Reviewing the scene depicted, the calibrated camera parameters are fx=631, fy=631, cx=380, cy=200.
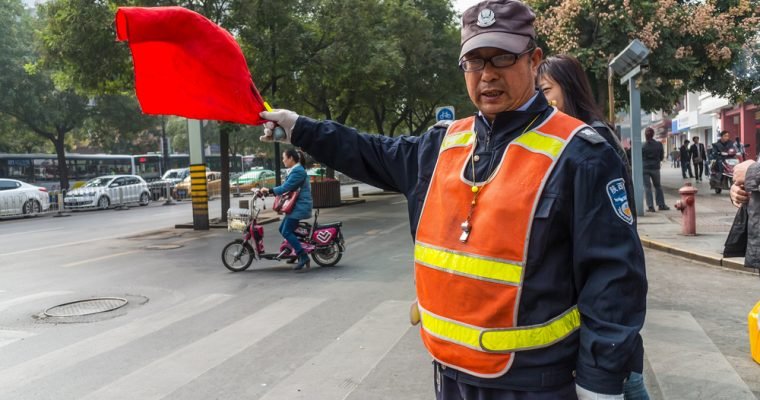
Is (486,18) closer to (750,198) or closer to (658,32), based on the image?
(750,198)

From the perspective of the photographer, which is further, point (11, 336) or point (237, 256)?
point (237, 256)

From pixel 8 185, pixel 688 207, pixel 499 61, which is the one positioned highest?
pixel 499 61

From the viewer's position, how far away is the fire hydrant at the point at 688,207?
10.4 meters

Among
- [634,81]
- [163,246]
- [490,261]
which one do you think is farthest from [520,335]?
[634,81]

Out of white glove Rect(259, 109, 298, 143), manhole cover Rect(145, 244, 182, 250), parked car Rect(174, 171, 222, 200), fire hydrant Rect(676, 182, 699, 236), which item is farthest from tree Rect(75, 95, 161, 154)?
white glove Rect(259, 109, 298, 143)

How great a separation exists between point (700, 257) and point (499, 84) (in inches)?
326

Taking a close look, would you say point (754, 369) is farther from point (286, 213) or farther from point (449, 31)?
point (449, 31)

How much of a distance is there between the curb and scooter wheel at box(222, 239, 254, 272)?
636cm

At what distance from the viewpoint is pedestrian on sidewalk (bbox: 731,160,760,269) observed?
3.11 m

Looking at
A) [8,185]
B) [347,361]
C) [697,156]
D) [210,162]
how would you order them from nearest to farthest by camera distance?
[347,361], [8,185], [697,156], [210,162]

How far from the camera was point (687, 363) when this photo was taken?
177 inches

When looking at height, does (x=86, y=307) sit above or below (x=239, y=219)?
below

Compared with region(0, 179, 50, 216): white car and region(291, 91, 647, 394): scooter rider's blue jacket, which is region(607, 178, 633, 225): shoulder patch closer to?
region(291, 91, 647, 394): scooter rider's blue jacket

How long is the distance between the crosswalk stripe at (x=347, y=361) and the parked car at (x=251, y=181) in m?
32.9
